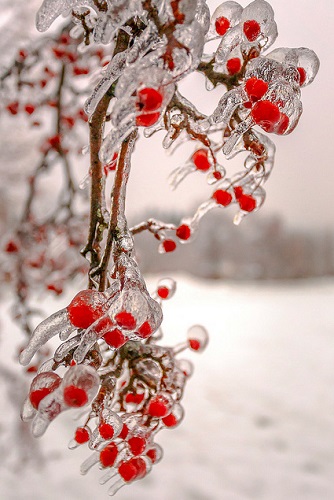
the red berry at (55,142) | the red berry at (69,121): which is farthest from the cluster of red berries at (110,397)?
the red berry at (69,121)

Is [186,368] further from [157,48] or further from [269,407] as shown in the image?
[269,407]

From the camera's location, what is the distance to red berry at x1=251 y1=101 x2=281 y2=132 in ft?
1.51

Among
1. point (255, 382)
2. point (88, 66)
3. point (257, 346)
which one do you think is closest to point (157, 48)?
point (88, 66)

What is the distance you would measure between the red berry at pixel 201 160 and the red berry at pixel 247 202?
0.19 ft

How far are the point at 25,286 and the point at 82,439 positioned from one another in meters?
0.98

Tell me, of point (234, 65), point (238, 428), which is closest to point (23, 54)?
point (234, 65)

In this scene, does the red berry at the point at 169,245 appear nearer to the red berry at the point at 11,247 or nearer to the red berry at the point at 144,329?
the red berry at the point at 144,329

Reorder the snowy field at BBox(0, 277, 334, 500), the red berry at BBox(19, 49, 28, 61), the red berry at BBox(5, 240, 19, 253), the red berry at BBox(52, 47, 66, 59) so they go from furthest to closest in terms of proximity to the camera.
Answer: the snowy field at BBox(0, 277, 334, 500) → the red berry at BBox(5, 240, 19, 253) → the red berry at BBox(52, 47, 66, 59) → the red berry at BBox(19, 49, 28, 61)

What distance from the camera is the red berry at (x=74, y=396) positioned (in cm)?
42

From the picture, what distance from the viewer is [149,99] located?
385mm

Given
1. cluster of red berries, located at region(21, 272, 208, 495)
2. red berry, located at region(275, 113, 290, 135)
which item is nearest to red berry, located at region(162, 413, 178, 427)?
cluster of red berries, located at region(21, 272, 208, 495)

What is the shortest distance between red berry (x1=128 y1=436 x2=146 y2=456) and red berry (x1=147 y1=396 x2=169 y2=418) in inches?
1.2

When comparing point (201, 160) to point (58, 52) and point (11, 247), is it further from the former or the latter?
point (11, 247)

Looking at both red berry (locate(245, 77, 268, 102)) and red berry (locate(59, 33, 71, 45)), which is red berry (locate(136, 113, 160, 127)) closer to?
red berry (locate(245, 77, 268, 102))
